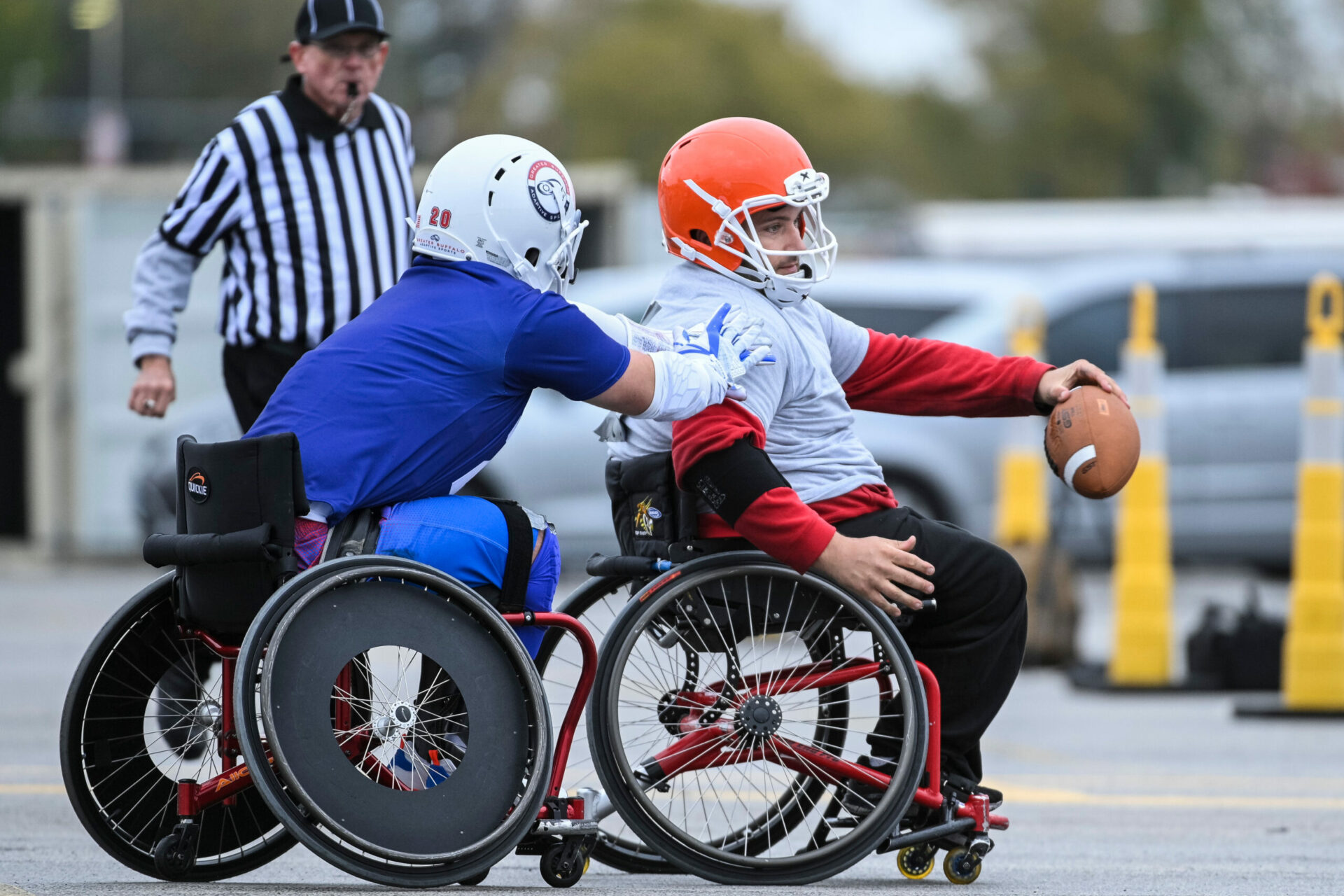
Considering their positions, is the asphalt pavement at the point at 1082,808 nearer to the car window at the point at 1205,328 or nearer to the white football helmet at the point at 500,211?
the white football helmet at the point at 500,211

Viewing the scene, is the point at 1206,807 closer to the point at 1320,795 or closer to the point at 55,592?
the point at 1320,795

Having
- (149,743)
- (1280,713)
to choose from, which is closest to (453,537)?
(149,743)

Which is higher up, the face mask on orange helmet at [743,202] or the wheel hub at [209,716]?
the face mask on orange helmet at [743,202]

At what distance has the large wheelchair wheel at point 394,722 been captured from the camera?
3.64m

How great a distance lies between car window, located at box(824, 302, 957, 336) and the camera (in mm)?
13094

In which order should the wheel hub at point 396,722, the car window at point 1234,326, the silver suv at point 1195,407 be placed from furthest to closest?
the car window at point 1234,326, the silver suv at point 1195,407, the wheel hub at point 396,722

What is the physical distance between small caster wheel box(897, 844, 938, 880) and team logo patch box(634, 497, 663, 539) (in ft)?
2.80

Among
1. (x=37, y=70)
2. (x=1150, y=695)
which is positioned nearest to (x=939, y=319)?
(x=1150, y=695)

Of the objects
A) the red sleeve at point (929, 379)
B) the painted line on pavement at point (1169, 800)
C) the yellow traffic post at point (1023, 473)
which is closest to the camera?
the red sleeve at point (929, 379)

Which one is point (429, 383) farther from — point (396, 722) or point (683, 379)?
point (396, 722)

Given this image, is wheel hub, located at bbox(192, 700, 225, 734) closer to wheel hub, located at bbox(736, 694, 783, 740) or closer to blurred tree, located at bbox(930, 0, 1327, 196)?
wheel hub, located at bbox(736, 694, 783, 740)

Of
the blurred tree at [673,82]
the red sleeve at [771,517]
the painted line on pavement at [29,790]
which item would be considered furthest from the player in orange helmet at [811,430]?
the blurred tree at [673,82]

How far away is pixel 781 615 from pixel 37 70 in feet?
106

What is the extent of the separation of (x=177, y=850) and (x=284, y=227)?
80.8 inches
